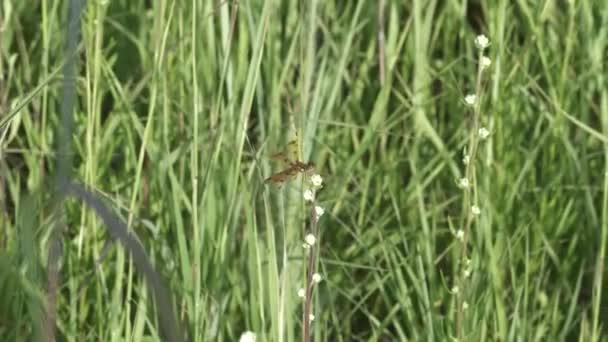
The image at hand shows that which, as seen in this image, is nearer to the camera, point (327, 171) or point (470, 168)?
point (470, 168)

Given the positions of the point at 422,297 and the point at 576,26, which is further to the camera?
the point at 576,26

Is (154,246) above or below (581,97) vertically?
below

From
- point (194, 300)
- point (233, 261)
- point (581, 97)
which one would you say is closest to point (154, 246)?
point (233, 261)

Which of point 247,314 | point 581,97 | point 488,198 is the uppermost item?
point 581,97

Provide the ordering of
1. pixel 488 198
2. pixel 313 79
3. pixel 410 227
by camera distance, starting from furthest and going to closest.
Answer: pixel 313 79 → pixel 410 227 → pixel 488 198

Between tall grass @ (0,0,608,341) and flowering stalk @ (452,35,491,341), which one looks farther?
tall grass @ (0,0,608,341)

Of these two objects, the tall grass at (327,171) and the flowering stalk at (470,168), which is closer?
the flowering stalk at (470,168)

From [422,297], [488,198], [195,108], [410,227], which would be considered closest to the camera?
[195,108]

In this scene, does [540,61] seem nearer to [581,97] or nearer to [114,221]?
[581,97]
